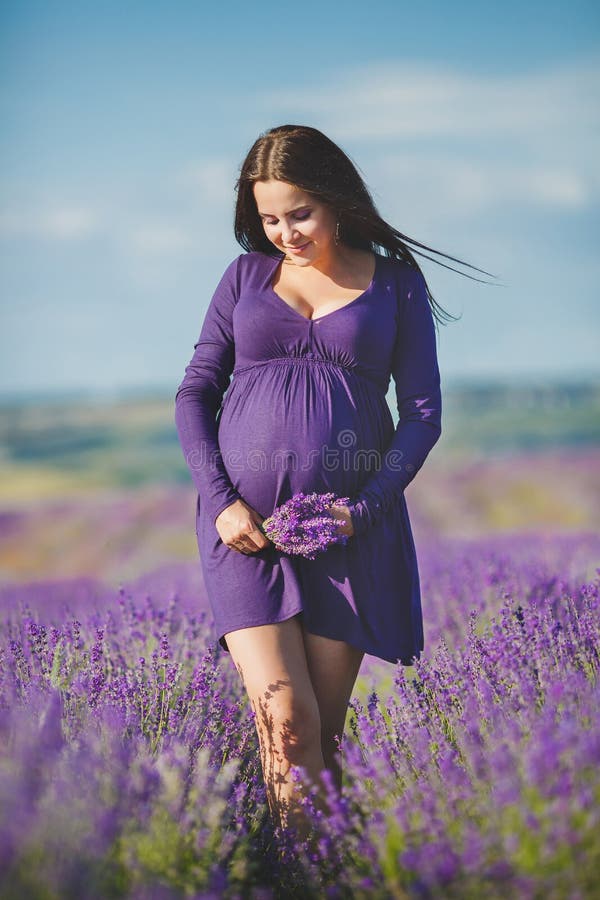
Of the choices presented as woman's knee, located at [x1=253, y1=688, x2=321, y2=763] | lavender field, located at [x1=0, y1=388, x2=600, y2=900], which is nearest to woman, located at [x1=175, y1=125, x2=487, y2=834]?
woman's knee, located at [x1=253, y1=688, x2=321, y2=763]

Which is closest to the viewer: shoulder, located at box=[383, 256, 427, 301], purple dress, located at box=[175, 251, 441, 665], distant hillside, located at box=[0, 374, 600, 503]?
purple dress, located at box=[175, 251, 441, 665]

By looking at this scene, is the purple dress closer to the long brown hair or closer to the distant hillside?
the long brown hair

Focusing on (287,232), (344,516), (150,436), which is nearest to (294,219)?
(287,232)

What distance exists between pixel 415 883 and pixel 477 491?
9.74 meters

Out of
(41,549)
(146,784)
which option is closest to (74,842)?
(146,784)

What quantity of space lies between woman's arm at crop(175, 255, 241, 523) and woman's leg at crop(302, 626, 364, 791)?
437mm

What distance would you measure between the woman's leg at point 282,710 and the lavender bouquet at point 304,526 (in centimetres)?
21

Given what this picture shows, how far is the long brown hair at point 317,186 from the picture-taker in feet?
8.24

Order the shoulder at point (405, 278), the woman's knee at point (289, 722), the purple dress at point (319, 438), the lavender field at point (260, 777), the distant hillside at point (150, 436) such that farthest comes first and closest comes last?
the distant hillside at point (150, 436) < the shoulder at point (405, 278) < the purple dress at point (319, 438) < the woman's knee at point (289, 722) < the lavender field at point (260, 777)

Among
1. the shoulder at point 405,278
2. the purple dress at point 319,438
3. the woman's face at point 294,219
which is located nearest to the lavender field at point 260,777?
the purple dress at point 319,438

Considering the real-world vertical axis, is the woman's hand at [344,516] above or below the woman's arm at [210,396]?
below

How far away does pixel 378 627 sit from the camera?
251 centimetres

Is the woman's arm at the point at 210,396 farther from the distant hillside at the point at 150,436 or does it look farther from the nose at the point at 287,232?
the distant hillside at the point at 150,436

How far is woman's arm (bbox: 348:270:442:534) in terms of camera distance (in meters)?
2.47
